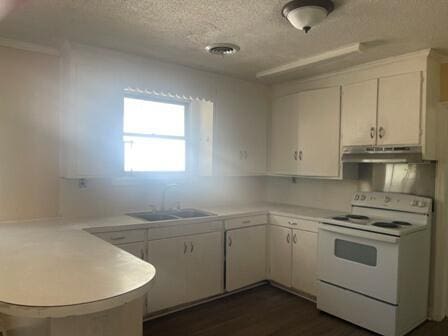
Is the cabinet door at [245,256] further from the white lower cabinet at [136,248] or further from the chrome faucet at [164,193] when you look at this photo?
the white lower cabinet at [136,248]

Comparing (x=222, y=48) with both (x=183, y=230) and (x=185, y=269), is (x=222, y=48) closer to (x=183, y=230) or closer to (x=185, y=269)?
(x=183, y=230)

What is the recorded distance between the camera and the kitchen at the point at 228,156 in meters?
2.35

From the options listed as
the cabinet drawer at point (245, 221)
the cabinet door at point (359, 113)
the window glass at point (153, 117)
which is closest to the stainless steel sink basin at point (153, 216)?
the cabinet drawer at point (245, 221)

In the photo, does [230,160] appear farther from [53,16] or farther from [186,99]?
[53,16]

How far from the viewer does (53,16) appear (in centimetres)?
224

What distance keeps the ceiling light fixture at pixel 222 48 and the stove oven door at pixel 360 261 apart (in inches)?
71.1

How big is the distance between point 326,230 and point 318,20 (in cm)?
187

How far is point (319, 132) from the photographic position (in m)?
3.62

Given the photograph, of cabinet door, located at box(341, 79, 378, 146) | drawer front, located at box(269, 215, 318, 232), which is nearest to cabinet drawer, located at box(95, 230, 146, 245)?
drawer front, located at box(269, 215, 318, 232)

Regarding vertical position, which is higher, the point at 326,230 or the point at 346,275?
the point at 326,230

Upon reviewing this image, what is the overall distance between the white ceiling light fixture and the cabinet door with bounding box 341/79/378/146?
1387 millimetres

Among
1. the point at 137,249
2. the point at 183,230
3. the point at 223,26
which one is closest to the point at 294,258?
the point at 183,230

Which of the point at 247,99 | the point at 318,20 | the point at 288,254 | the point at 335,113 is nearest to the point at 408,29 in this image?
the point at 318,20

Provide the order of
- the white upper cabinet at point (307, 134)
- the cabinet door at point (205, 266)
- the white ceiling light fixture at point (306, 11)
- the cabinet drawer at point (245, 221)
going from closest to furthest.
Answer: the white ceiling light fixture at point (306, 11) → the cabinet door at point (205, 266) → the cabinet drawer at point (245, 221) → the white upper cabinet at point (307, 134)
